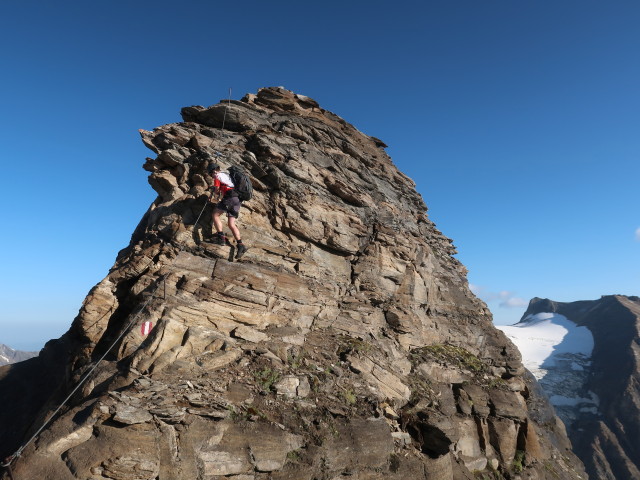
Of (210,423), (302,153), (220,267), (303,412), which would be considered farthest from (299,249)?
(210,423)

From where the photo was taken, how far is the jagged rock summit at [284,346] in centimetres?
771

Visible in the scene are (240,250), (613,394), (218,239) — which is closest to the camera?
→ (240,250)

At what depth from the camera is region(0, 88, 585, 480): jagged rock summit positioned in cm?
771

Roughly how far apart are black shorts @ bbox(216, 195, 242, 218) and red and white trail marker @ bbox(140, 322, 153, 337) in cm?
449

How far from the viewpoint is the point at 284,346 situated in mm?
11219

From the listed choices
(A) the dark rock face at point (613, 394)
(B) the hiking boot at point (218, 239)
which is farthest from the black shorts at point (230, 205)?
(A) the dark rock face at point (613, 394)

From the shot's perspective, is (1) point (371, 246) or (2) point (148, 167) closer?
(2) point (148, 167)

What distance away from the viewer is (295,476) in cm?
806

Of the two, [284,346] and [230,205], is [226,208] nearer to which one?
[230,205]

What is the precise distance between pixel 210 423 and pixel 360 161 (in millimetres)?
16665

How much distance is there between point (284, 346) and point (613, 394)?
113m

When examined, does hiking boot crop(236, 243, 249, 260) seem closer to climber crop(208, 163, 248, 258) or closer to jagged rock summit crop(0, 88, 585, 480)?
climber crop(208, 163, 248, 258)

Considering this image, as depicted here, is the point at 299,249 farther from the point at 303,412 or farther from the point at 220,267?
the point at 303,412

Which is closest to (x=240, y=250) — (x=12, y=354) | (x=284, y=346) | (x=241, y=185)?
(x=241, y=185)
